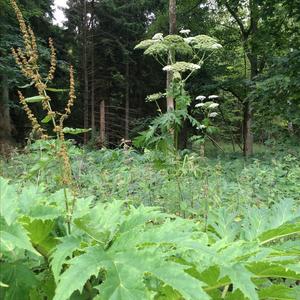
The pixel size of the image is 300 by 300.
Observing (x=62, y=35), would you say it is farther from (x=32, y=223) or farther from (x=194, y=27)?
(x=32, y=223)

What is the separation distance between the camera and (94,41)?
86.4 ft

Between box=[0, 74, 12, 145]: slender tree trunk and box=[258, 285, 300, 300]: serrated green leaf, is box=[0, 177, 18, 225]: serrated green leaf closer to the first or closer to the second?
box=[258, 285, 300, 300]: serrated green leaf

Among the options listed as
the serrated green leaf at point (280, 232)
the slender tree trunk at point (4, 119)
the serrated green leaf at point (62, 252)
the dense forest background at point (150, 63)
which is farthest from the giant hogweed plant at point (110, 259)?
the slender tree trunk at point (4, 119)

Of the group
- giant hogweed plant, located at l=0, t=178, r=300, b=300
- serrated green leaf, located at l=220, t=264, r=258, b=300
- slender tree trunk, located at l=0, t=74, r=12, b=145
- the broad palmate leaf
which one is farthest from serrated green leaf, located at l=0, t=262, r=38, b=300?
slender tree trunk, located at l=0, t=74, r=12, b=145

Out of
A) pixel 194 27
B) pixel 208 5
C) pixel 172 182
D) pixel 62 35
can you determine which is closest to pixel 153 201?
pixel 172 182

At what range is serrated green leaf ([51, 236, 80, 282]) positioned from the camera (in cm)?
134

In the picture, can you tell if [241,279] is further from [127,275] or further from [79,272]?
[79,272]

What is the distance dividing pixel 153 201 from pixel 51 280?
277 cm

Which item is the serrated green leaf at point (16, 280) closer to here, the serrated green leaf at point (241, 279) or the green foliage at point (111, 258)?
the green foliage at point (111, 258)

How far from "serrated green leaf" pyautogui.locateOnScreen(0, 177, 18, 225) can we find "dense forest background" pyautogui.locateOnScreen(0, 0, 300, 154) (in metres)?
8.57

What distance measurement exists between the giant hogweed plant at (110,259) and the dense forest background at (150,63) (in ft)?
26.8

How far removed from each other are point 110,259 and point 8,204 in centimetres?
39

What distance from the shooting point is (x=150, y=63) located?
24531mm

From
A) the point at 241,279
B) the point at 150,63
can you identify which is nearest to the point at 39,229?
the point at 241,279
